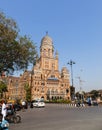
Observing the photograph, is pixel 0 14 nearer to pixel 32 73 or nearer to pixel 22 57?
pixel 22 57

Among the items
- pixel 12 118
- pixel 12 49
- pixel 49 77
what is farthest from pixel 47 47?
pixel 12 118

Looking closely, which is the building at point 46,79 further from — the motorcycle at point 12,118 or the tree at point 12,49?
the motorcycle at point 12,118

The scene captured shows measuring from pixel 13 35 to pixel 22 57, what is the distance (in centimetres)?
387

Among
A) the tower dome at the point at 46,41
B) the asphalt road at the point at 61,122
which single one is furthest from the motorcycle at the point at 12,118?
the tower dome at the point at 46,41

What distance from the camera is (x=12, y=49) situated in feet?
106

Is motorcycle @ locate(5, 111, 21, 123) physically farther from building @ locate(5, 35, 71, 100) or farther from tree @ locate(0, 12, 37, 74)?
building @ locate(5, 35, 71, 100)

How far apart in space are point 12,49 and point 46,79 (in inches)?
4785

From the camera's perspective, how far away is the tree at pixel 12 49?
101 ft

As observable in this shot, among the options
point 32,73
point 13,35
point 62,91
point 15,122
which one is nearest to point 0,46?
point 13,35

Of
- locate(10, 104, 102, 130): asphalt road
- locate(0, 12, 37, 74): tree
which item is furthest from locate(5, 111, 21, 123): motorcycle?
locate(0, 12, 37, 74): tree

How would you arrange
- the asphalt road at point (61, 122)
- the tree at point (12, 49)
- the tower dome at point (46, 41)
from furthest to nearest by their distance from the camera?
1. the tower dome at point (46, 41)
2. the tree at point (12, 49)
3. the asphalt road at point (61, 122)

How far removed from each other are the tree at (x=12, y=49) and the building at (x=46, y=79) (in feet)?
359

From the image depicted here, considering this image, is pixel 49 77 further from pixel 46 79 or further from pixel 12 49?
pixel 12 49

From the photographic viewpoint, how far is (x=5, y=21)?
3078 cm
